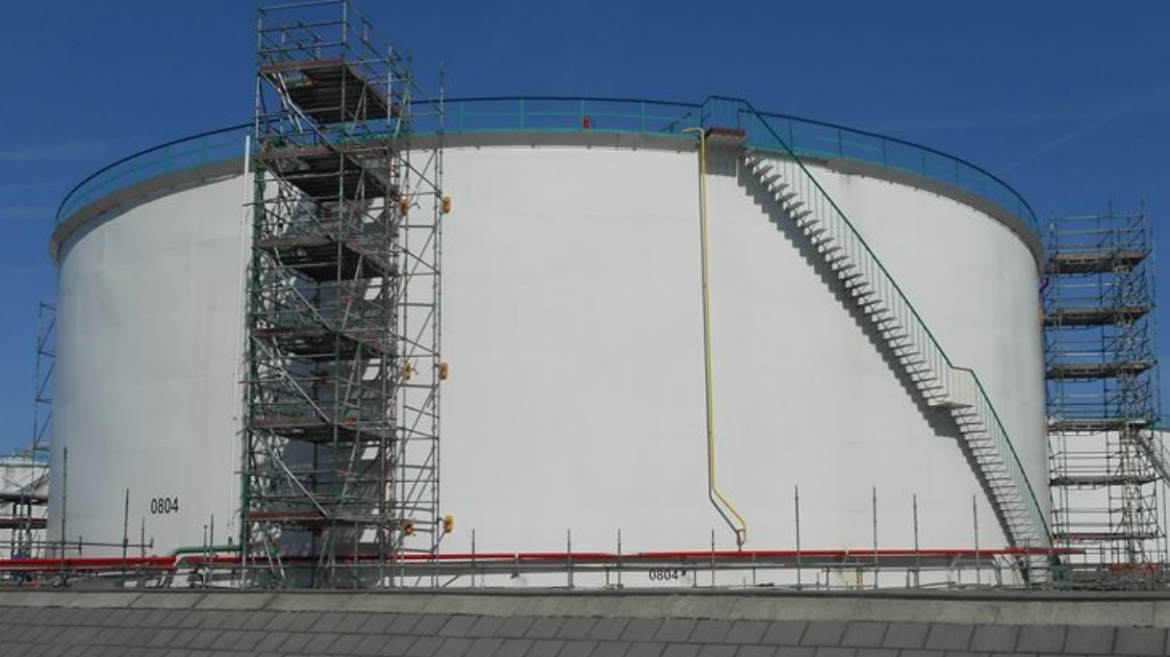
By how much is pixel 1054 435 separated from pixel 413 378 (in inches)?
1124

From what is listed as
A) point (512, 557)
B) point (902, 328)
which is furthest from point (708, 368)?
point (512, 557)

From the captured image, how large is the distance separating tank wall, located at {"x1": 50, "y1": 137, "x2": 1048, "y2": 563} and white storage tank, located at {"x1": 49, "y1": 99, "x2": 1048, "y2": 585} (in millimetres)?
49

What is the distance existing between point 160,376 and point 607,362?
33.1ft

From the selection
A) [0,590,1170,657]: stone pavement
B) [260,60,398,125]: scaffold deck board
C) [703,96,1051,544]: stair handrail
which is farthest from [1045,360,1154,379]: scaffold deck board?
[0,590,1170,657]: stone pavement

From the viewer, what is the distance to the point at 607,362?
28.3m

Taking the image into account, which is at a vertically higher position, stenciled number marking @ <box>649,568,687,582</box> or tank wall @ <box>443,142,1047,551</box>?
tank wall @ <box>443,142,1047,551</box>

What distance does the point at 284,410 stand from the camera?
2850 cm

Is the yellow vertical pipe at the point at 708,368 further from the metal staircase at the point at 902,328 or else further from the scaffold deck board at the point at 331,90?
the scaffold deck board at the point at 331,90

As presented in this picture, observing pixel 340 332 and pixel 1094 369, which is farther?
pixel 1094 369

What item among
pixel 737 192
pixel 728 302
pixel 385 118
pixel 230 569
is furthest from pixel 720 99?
pixel 230 569

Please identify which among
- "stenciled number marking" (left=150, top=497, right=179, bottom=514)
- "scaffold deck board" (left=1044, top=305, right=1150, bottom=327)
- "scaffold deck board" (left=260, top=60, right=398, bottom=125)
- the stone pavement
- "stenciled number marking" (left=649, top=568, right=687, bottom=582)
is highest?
"scaffold deck board" (left=260, top=60, right=398, bottom=125)

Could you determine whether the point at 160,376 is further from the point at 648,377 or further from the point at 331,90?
the point at 648,377

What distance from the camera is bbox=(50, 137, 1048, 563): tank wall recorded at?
27875mm

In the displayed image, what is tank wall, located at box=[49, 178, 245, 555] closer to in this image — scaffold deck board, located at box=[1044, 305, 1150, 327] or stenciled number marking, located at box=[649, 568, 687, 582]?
stenciled number marking, located at box=[649, 568, 687, 582]
